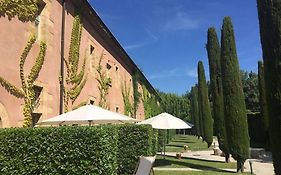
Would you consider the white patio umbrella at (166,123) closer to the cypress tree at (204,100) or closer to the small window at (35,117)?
the small window at (35,117)

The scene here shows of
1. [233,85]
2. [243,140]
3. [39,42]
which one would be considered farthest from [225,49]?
[39,42]

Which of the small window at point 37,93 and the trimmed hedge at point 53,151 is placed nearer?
the trimmed hedge at point 53,151

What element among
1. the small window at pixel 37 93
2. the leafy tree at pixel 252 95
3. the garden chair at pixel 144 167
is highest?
the leafy tree at pixel 252 95

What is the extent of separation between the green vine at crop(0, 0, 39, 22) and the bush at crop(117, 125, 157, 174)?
15.2ft

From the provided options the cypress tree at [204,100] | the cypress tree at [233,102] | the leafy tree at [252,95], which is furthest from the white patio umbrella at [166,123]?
the leafy tree at [252,95]

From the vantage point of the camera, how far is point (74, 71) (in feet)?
43.0

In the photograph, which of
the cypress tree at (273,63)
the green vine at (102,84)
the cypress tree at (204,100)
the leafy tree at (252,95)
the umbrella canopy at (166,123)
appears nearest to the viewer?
the cypress tree at (273,63)

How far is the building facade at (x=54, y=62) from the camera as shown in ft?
29.0

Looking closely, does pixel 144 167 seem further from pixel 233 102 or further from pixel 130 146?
pixel 233 102

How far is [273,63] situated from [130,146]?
540 centimetres

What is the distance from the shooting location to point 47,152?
7102mm

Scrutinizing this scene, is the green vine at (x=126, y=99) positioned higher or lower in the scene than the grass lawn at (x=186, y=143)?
higher

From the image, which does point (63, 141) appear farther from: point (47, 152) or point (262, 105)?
point (262, 105)

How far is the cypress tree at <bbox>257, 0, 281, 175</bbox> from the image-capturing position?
8680 millimetres
